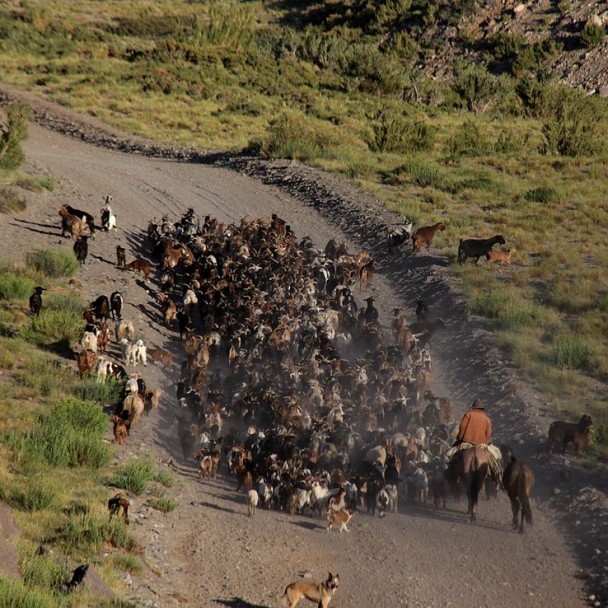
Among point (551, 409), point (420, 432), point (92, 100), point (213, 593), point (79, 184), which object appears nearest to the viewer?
point (213, 593)

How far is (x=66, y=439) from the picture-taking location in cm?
1496

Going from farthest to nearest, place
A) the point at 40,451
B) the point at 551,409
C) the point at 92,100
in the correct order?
1. the point at 92,100
2. the point at 551,409
3. the point at 40,451

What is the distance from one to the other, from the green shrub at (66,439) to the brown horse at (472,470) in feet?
18.6

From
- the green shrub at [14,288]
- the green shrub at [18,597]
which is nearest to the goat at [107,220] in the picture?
the green shrub at [14,288]

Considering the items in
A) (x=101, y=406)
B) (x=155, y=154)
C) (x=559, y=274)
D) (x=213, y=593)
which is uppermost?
(x=155, y=154)

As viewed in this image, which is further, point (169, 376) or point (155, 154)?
point (155, 154)

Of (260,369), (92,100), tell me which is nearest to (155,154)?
(92,100)

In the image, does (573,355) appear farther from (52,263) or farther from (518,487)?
(52,263)

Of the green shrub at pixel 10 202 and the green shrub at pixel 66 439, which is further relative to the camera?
the green shrub at pixel 10 202

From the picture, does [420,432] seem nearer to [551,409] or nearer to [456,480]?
[456,480]

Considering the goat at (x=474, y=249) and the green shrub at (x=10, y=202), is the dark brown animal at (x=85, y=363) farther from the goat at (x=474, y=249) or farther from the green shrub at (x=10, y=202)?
the goat at (x=474, y=249)

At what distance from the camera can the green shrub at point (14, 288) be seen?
2227cm

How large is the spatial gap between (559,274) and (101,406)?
1518 cm

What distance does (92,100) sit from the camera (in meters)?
55.6
